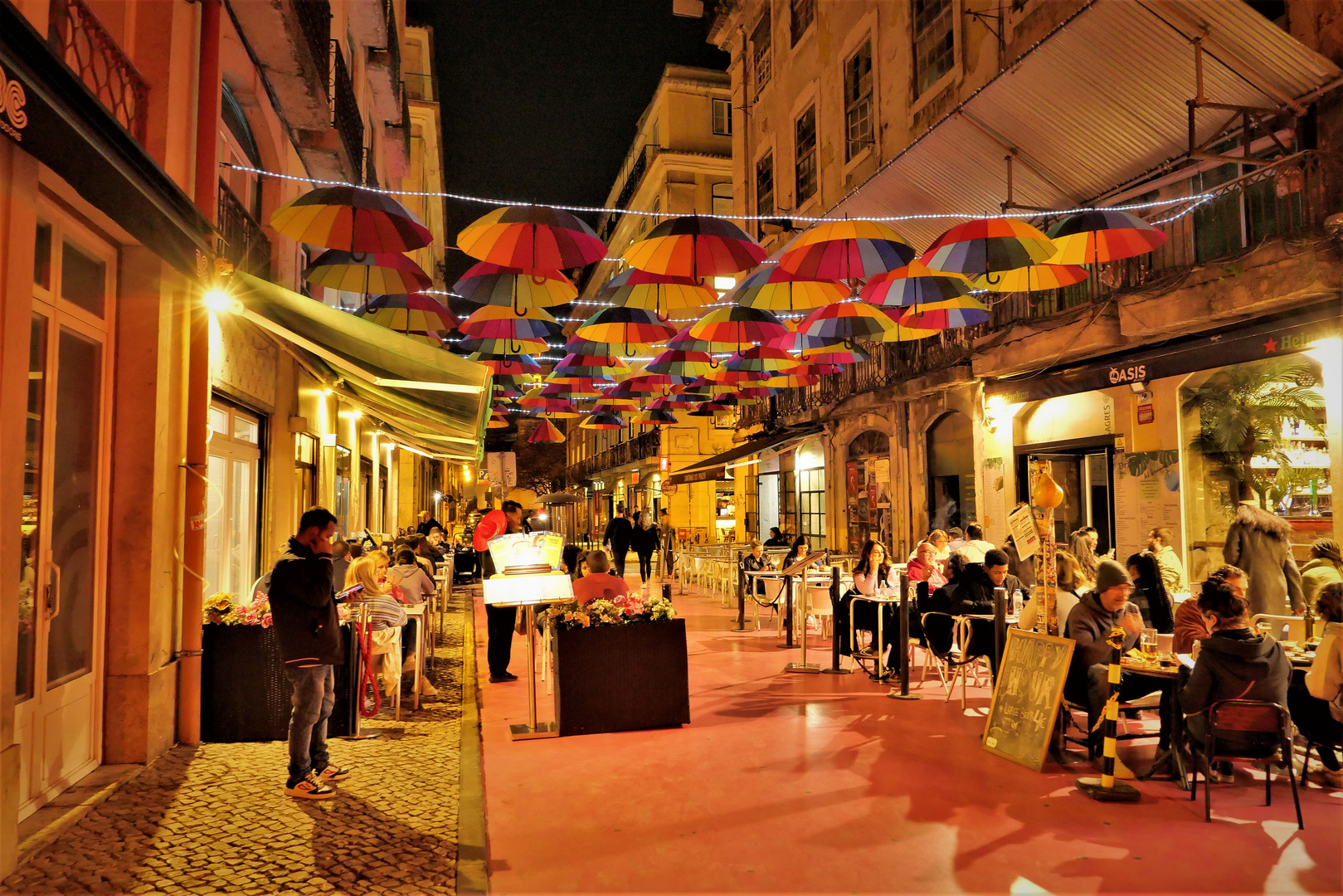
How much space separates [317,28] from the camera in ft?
32.1

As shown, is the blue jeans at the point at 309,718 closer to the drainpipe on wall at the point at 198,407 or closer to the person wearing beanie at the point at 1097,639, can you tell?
the drainpipe on wall at the point at 198,407

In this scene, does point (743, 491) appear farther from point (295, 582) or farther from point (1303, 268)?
point (295, 582)

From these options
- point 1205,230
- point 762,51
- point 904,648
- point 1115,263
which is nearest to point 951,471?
point 1115,263

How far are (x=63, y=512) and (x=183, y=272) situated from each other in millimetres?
1923

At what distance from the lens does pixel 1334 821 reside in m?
4.95

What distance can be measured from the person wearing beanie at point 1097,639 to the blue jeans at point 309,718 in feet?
16.5

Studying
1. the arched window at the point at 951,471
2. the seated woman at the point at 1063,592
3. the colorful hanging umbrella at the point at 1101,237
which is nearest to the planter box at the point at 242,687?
the seated woman at the point at 1063,592

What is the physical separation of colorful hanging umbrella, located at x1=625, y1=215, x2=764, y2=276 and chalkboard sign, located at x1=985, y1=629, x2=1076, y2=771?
4.38 meters

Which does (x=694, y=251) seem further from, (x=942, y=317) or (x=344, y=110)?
(x=344, y=110)

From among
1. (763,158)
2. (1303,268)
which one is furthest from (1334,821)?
(763,158)

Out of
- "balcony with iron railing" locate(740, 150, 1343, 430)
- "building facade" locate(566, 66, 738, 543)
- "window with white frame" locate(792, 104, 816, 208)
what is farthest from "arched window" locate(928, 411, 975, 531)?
"building facade" locate(566, 66, 738, 543)

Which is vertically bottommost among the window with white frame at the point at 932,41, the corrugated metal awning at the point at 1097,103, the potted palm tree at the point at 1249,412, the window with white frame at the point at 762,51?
the potted palm tree at the point at 1249,412

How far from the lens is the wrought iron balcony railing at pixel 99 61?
4.96 metres

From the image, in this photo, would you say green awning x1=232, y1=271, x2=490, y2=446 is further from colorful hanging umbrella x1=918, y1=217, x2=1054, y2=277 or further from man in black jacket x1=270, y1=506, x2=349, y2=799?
colorful hanging umbrella x1=918, y1=217, x2=1054, y2=277
